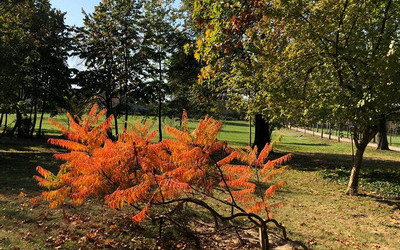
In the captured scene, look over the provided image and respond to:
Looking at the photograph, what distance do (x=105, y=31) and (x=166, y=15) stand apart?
5213mm

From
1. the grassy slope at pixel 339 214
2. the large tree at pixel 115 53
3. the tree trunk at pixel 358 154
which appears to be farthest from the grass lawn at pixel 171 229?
the large tree at pixel 115 53

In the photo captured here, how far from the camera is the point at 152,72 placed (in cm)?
2241

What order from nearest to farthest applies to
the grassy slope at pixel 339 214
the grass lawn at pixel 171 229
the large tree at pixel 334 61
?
the grass lawn at pixel 171 229 → the grassy slope at pixel 339 214 → the large tree at pixel 334 61

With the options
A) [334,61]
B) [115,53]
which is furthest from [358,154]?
[115,53]

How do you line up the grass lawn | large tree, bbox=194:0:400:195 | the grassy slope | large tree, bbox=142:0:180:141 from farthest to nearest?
large tree, bbox=142:0:180:141, large tree, bbox=194:0:400:195, the grassy slope, the grass lawn

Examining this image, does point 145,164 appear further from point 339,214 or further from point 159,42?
point 159,42

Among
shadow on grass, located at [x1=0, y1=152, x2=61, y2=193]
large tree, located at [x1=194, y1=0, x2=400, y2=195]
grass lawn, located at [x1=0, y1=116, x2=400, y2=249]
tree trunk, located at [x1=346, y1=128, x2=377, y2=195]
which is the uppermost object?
large tree, located at [x1=194, y1=0, x2=400, y2=195]

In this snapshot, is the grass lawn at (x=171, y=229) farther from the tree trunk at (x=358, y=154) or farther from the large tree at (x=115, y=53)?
the large tree at (x=115, y=53)

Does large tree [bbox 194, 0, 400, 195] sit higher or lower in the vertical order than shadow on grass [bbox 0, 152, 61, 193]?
higher

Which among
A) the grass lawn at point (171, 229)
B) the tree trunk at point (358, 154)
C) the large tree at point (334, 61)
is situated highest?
the large tree at point (334, 61)

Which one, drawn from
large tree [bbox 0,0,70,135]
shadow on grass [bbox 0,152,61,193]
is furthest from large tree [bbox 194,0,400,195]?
large tree [bbox 0,0,70,135]

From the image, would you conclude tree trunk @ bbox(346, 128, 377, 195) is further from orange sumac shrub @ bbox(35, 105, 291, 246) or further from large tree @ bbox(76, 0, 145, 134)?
large tree @ bbox(76, 0, 145, 134)

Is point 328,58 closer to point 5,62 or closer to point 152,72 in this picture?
point 5,62

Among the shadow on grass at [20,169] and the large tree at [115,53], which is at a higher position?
the large tree at [115,53]
